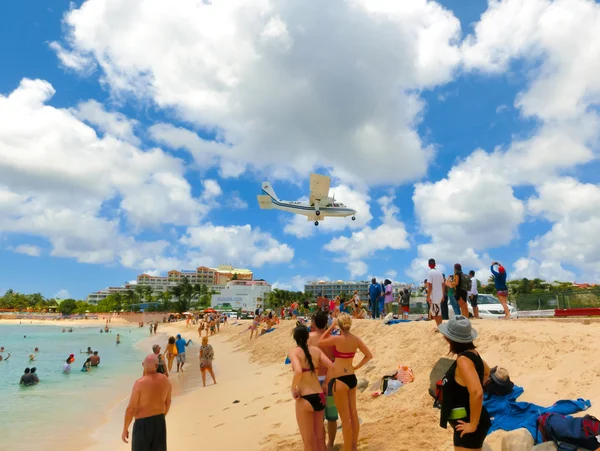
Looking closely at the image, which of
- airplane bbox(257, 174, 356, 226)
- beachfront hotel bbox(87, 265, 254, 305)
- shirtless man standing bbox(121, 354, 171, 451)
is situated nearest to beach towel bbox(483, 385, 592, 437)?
shirtless man standing bbox(121, 354, 171, 451)

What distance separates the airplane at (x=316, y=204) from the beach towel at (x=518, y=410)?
24420 millimetres

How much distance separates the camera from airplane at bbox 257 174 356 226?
29859 millimetres

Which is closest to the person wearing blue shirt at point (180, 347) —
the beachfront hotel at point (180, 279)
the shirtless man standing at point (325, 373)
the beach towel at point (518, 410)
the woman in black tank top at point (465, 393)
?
the shirtless man standing at point (325, 373)

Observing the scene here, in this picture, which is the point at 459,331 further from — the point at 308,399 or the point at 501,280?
the point at 501,280

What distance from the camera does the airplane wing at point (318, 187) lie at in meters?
29.2

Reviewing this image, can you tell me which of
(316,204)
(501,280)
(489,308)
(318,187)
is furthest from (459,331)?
(316,204)

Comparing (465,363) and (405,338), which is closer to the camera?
(465,363)

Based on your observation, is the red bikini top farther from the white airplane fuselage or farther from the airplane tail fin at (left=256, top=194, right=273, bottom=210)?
the airplane tail fin at (left=256, top=194, right=273, bottom=210)

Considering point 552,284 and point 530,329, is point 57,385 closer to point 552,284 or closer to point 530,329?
point 530,329

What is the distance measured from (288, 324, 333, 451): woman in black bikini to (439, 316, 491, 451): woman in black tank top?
1406mm

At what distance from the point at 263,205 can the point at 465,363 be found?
34.0 metres

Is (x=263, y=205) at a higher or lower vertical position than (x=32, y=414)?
higher

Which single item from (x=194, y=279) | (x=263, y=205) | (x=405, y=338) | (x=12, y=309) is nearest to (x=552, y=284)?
(x=263, y=205)

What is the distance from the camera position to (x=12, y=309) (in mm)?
144625
